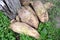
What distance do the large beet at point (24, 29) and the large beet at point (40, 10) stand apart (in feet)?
1.22

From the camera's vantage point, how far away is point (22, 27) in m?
3.97

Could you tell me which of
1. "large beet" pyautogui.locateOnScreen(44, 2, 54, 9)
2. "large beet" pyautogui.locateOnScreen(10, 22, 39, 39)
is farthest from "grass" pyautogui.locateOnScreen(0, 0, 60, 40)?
"large beet" pyautogui.locateOnScreen(44, 2, 54, 9)

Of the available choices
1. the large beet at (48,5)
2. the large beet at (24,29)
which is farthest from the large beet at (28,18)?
the large beet at (48,5)

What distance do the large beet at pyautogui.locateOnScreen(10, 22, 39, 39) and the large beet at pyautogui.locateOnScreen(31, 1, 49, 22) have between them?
14.7 inches

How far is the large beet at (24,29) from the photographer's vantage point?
12.8 feet

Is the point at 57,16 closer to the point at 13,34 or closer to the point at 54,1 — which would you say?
the point at 54,1

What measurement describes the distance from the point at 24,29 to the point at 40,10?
24.7 inches

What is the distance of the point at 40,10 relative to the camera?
4.27 meters

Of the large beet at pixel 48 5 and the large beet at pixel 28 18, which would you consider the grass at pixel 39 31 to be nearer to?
the large beet at pixel 28 18

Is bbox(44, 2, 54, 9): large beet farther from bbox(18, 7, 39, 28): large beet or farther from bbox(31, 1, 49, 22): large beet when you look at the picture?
bbox(18, 7, 39, 28): large beet

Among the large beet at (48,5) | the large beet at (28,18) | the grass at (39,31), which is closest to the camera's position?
the grass at (39,31)

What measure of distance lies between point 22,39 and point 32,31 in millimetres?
269

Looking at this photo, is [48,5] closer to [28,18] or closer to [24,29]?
[28,18]

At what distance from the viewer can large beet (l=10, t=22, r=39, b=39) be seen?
154 inches
